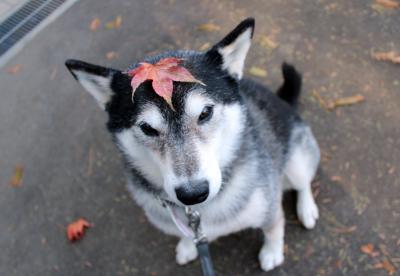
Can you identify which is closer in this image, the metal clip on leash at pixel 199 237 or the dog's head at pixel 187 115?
the dog's head at pixel 187 115

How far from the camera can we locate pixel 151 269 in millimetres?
3275

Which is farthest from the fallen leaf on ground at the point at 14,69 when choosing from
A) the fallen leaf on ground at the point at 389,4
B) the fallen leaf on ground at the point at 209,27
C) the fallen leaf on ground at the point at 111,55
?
the fallen leaf on ground at the point at 389,4

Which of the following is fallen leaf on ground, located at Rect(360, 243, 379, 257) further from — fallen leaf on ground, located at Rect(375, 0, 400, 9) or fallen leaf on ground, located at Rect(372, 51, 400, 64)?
fallen leaf on ground, located at Rect(375, 0, 400, 9)

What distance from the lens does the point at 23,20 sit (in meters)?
4.87

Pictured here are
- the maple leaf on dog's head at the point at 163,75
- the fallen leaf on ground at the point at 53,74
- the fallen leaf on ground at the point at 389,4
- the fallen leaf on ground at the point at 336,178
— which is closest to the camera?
the maple leaf on dog's head at the point at 163,75

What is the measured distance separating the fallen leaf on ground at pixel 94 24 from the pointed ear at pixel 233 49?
2.95 meters

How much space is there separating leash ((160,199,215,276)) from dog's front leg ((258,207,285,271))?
1.79ft

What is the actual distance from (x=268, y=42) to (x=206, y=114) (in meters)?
2.27

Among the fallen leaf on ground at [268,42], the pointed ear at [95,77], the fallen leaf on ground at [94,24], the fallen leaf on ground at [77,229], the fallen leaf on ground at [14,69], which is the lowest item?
the fallen leaf on ground at [77,229]

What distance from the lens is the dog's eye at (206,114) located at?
6.95 ft

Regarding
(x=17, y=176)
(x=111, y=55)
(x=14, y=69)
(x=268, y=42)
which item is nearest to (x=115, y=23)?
(x=111, y=55)

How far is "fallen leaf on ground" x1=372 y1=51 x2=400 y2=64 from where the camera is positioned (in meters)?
3.79

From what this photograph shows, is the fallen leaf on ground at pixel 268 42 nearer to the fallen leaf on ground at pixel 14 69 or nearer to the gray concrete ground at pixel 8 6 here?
the fallen leaf on ground at pixel 14 69

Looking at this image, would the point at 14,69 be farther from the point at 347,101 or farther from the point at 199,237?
the point at 347,101
